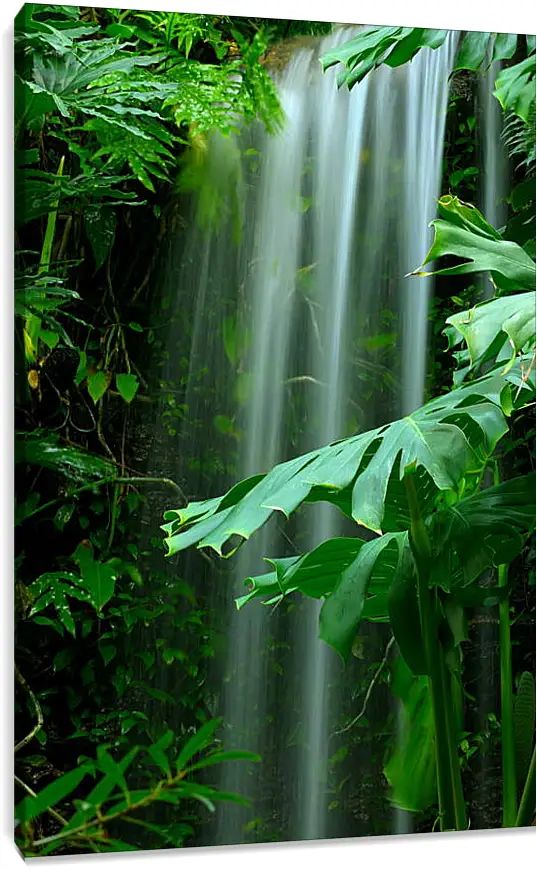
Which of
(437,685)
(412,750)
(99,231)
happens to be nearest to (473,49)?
(99,231)

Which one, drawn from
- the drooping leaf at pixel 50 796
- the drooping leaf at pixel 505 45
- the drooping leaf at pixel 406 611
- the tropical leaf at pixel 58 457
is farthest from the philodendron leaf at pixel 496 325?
the drooping leaf at pixel 50 796

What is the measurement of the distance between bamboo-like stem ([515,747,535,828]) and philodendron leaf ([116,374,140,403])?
2.75 feet

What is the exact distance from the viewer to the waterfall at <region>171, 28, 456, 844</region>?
69.1 inches

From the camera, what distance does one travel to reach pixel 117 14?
166cm

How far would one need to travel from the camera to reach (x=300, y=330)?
5.88 feet

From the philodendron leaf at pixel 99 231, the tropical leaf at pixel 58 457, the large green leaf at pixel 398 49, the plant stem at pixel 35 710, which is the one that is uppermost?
the large green leaf at pixel 398 49

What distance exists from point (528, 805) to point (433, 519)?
48cm

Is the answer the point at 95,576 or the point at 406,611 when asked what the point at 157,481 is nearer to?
the point at 95,576

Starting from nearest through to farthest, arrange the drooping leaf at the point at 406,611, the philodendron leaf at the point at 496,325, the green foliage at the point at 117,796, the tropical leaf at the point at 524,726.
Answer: the philodendron leaf at the point at 496,325, the green foliage at the point at 117,796, the drooping leaf at the point at 406,611, the tropical leaf at the point at 524,726

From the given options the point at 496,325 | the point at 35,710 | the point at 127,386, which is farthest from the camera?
the point at 127,386

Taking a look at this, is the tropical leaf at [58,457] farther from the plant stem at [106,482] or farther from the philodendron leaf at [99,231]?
the philodendron leaf at [99,231]

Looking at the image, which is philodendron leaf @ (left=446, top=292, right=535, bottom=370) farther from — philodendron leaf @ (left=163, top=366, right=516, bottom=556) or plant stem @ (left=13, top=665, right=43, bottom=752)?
plant stem @ (left=13, top=665, right=43, bottom=752)

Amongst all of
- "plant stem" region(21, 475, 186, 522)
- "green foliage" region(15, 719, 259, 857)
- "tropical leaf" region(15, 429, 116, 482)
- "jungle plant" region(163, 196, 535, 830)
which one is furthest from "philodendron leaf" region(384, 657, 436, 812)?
"tropical leaf" region(15, 429, 116, 482)

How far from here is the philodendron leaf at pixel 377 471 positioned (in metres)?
1.51
